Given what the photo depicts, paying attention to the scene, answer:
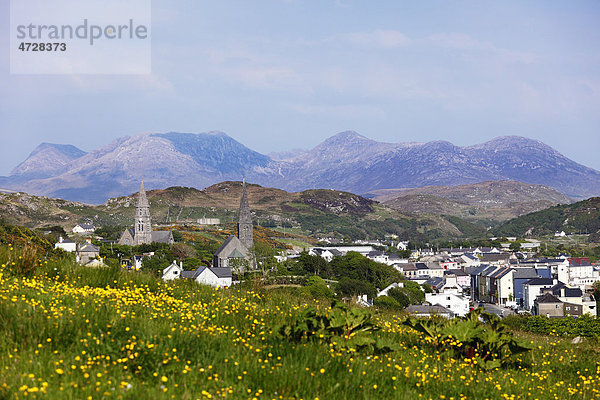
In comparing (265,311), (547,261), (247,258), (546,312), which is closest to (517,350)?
(265,311)

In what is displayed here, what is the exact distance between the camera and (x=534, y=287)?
10062 centimetres

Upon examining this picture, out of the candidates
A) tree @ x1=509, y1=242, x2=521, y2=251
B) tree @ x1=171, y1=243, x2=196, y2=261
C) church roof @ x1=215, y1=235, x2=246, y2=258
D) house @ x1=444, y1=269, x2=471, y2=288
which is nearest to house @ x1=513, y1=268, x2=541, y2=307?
house @ x1=444, y1=269, x2=471, y2=288

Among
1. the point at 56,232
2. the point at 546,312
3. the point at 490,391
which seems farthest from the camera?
the point at 56,232

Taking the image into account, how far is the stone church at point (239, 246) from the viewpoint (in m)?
108

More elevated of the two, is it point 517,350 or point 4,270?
point 4,270

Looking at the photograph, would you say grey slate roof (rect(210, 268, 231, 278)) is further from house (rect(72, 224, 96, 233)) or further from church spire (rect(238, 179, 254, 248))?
house (rect(72, 224, 96, 233))

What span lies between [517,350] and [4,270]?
9.41 meters

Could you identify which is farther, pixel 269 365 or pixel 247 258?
pixel 247 258

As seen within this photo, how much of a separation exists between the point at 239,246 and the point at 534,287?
56.1 meters

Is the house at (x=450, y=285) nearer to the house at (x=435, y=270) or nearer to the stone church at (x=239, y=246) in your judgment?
the house at (x=435, y=270)

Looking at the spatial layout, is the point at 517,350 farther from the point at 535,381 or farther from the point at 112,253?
the point at 112,253

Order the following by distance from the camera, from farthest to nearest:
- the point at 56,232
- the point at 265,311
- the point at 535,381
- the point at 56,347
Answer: the point at 56,232 → the point at 265,311 → the point at 535,381 → the point at 56,347

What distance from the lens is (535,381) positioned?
29.2ft

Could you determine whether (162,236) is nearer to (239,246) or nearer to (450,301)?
(239,246)
